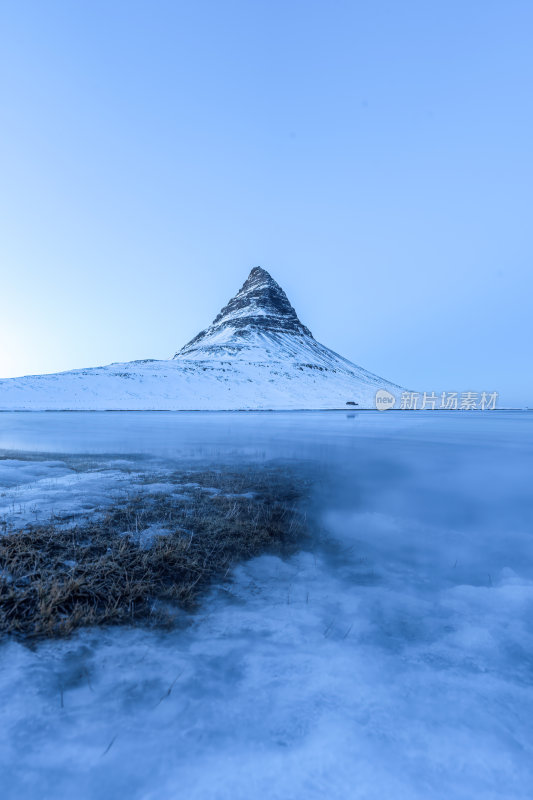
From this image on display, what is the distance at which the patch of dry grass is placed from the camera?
3.34m

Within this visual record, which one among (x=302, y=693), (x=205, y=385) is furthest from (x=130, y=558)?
(x=205, y=385)

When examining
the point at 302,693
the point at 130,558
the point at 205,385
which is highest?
the point at 205,385

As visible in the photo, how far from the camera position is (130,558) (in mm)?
4344

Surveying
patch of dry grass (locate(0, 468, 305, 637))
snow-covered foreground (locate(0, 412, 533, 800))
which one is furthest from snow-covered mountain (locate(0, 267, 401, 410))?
snow-covered foreground (locate(0, 412, 533, 800))

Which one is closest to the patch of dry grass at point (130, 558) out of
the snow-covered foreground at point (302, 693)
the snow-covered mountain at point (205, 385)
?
the snow-covered foreground at point (302, 693)

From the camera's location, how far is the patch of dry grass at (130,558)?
3.34 meters

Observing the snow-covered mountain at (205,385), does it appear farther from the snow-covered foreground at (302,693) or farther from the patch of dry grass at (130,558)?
the snow-covered foreground at (302,693)

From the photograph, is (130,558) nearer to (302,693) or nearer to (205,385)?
(302,693)

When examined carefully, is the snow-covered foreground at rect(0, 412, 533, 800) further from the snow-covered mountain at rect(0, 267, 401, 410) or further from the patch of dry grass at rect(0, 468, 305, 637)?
the snow-covered mountain at rect(0, 267, 401, 410)

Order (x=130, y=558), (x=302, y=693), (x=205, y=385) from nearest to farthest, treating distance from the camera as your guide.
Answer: (x=302, y=693) < (x=130, y=558) < (x=205, y=385)

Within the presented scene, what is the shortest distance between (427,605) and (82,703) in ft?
11.0

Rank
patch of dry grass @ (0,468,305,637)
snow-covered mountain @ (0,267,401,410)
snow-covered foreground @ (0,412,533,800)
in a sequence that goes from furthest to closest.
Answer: snow-covered mountain @ (0,267,401,410), patch of dry grass @ (0,468,305,637), snow-covered foreground @ (0,412,533,800)

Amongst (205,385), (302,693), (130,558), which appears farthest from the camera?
(205,385)

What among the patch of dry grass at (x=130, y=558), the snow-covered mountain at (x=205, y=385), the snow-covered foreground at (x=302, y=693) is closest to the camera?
the snow-covered foreground at (x=302, y=693)
